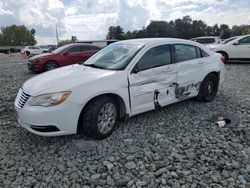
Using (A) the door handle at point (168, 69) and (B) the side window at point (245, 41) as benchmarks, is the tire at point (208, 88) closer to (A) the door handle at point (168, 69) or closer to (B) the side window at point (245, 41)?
(A) the door handle at point (168, 69)

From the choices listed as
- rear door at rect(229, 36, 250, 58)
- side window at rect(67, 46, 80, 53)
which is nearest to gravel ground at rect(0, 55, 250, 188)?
side window at rect(67, 46, 80, 53)

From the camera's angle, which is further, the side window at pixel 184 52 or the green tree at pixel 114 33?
the green tree at pixel 114 33

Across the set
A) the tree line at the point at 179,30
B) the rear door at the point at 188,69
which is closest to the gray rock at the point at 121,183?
the rear door at the point at 188,69

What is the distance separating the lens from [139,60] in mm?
4824

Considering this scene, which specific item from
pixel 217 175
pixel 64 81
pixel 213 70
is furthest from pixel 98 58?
pixel 217 175

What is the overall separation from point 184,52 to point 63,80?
2751 mm

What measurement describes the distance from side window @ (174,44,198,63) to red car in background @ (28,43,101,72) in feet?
26.0

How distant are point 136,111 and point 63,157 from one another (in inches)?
59.7

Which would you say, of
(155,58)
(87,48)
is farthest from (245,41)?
(155,58)

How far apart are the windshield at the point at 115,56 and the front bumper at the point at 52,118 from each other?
1182 millimetres

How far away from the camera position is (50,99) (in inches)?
156

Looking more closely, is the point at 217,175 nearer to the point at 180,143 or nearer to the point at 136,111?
the point at 180,143

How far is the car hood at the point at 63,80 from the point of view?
4.08m

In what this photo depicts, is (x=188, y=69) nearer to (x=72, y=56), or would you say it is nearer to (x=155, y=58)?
(x=155, y=58)
